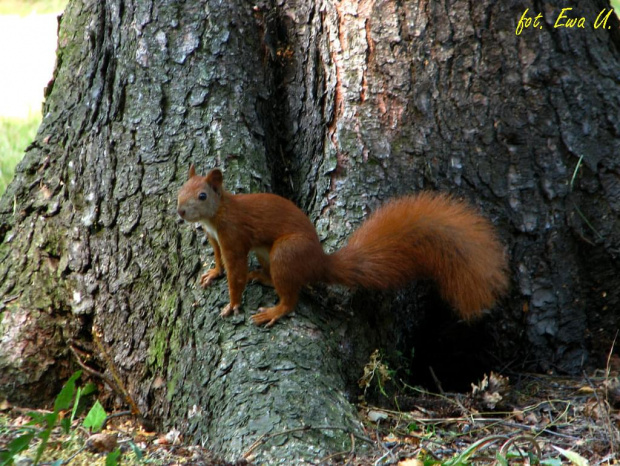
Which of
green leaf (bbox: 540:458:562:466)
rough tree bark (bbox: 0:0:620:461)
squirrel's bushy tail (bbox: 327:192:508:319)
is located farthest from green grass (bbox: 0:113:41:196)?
green leaf (bbox: 540:458:562:466)

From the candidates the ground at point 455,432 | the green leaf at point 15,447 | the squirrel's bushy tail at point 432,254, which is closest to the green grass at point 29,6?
the ground at point 455,432

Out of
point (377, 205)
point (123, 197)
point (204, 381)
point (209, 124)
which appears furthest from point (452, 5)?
point (204, 381)

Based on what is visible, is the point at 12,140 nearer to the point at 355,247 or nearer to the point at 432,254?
the point at 355,247

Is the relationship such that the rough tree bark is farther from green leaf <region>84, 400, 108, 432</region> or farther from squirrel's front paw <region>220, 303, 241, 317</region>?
green leaf <region>84, 400, 108, 432</region>

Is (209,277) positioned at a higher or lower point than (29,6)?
lower

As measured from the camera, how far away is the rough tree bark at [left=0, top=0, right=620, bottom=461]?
254 cm

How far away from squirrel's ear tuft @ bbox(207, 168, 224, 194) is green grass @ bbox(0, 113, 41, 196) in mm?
2099

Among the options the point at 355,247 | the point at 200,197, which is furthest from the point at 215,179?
the point at 355,247

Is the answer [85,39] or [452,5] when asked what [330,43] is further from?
[85,39]

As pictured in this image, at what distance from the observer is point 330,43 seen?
2.67 m

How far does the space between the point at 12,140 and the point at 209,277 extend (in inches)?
108

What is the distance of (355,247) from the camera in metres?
2.42

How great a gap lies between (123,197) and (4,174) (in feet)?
6.03

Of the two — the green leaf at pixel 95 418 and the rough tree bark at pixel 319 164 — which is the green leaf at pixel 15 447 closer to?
the green leaf at pixel 95 418
